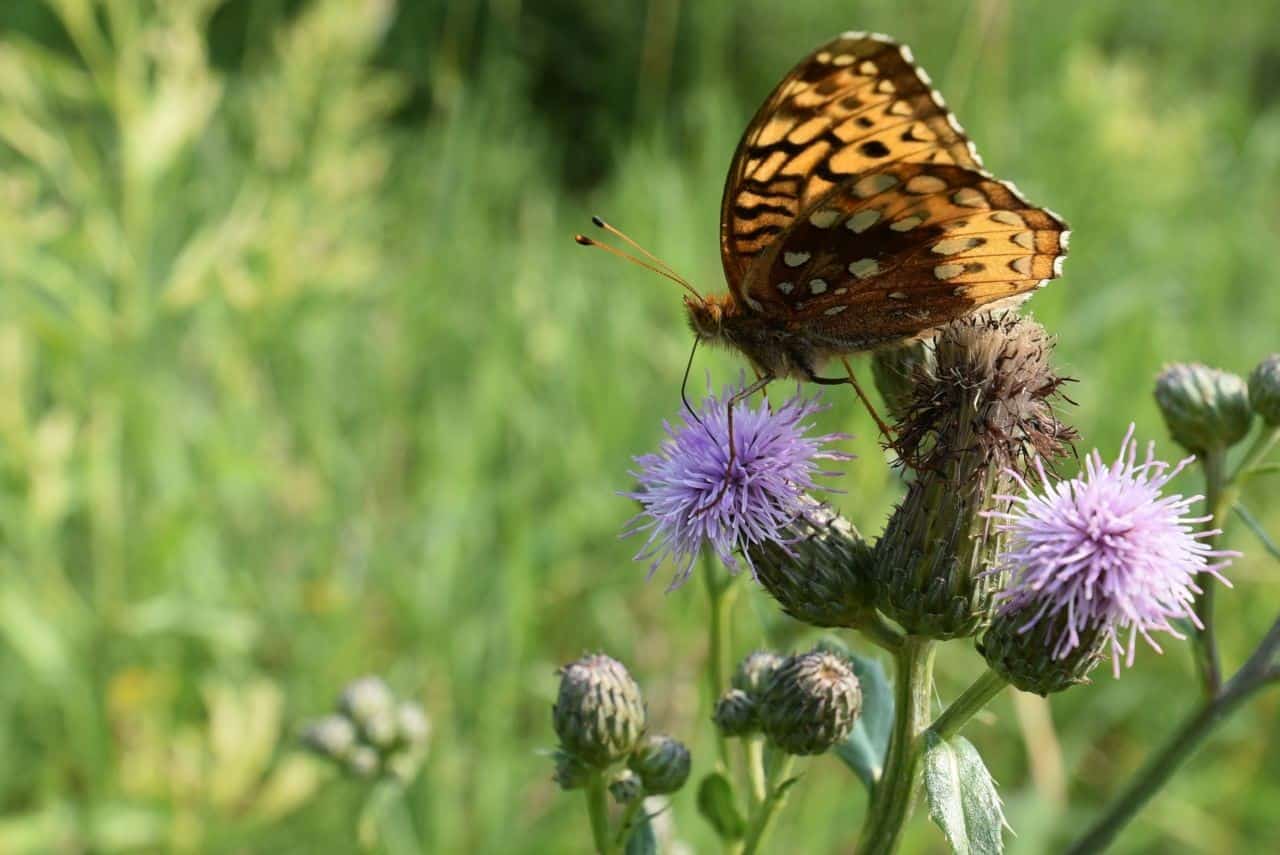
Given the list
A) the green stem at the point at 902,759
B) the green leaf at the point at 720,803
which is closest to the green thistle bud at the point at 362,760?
the green leaf at the point at 720,803

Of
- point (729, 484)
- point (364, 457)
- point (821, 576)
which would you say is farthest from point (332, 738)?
point (364, 457)

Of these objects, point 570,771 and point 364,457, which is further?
point 364,457

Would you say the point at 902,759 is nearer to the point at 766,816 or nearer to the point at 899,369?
the point at 766,816

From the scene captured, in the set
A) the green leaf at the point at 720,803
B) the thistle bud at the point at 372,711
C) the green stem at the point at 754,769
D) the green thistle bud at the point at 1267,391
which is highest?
the green thistle bud at the point at 1267,391

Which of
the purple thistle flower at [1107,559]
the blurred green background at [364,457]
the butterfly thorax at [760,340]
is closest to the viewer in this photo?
the purple thistle flower at [1107,559]

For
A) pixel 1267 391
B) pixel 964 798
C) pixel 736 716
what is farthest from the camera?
pixel 1267 391

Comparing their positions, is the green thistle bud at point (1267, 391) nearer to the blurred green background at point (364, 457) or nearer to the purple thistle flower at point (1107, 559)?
the blurred green background at point (364, 457)
